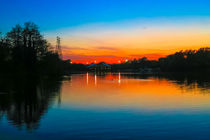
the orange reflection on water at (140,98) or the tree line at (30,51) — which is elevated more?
the tree line at (30,51)

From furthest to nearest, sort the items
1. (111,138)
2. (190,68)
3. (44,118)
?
1. (190,68)
2. (44,118)
3. (111,138)

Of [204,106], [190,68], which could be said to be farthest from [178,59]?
[204,106]

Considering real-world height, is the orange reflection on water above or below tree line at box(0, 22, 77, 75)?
below

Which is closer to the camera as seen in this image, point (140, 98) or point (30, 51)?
point (140, 98)

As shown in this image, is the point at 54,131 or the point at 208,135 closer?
the point at 208,135

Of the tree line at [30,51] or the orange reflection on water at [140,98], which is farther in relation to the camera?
the tree line at [30,51]

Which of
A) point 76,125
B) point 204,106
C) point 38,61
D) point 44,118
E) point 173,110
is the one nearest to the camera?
point 76,125

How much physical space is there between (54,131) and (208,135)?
23.4 ft

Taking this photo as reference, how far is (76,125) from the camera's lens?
12.4 m

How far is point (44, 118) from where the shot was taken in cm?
1388

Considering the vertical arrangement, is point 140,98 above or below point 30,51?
below

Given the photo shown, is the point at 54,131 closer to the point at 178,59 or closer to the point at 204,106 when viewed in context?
the point at 204,106

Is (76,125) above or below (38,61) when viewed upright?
below

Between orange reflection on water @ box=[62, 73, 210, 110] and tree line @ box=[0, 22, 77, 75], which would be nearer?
orange reflection on water @ box=[62, 73, 210, 110]
